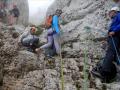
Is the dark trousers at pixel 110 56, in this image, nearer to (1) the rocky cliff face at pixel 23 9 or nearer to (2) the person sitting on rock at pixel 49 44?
(2) the person sitting on rock at pixel 49 44

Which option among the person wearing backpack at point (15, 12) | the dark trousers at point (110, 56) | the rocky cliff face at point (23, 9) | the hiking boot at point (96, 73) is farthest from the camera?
the rocky cliff face at point (23, 9)

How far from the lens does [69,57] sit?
12.8 meters

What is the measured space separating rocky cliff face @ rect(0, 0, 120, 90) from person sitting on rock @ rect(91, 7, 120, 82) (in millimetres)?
319

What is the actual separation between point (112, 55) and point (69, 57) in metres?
2.49

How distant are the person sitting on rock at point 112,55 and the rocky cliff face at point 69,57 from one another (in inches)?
12.5

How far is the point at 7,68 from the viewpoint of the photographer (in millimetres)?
12133

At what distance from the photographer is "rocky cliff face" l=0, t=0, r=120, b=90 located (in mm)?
10668

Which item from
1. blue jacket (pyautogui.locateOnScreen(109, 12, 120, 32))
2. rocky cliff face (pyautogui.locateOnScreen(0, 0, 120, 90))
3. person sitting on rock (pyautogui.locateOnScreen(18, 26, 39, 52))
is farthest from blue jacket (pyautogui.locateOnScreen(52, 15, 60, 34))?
blue jacket (pyautogui.locateOnScreen(109, 12, 120, 32))

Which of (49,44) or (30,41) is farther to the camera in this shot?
(30,41)

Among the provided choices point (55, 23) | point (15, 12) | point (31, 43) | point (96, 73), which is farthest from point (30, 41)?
point (15, 12)

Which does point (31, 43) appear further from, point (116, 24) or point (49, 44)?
point (116, 24)

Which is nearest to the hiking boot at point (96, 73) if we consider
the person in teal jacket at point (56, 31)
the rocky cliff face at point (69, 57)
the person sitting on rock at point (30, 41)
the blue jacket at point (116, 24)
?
the rocky cliff face at point (69, 57)

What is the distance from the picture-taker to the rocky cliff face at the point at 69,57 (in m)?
10.7

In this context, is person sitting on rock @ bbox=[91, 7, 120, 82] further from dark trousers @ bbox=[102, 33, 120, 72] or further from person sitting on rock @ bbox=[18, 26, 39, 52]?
person sitting on rock @ bbox=[18, 26, 39, 52]
